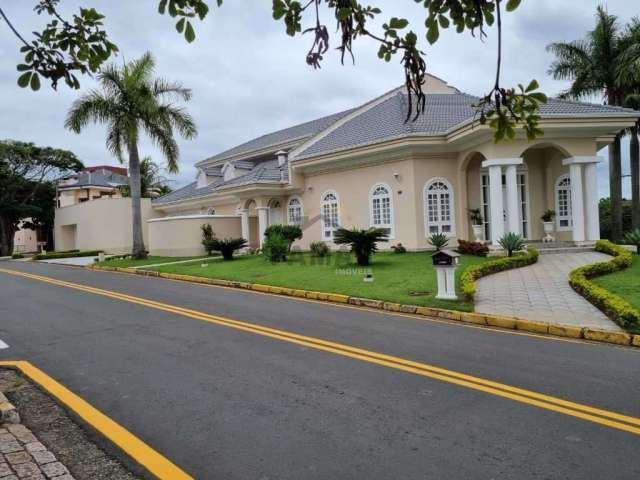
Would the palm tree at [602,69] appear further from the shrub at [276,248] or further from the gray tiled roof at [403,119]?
the shrub at [276,248]

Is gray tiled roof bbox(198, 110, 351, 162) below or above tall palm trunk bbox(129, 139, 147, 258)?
above

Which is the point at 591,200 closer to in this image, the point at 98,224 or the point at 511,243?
the point at 511,243

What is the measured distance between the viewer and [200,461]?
3.47 m

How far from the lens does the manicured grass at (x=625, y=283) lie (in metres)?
9.20

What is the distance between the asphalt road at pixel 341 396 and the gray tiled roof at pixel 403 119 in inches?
492

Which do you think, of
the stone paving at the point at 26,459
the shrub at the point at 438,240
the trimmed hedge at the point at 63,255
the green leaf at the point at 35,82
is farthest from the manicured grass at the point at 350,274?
the trimmed hedge at the point at 63,255

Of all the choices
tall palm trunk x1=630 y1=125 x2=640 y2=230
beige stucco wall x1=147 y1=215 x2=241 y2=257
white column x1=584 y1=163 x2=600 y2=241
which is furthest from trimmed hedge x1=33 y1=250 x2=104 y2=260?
tall palm trunk x1=630 y1=125 x2=640 y2=230

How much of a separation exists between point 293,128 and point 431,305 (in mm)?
27284

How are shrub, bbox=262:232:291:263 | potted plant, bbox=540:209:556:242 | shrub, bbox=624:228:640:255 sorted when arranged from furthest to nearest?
potted plant, bbox=540:209:556:242 < shrub, bbox=262:232:291:263 < shrub, bbox=624:228:640:255

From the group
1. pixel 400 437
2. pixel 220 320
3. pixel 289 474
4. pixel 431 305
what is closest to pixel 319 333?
pixel 220 320

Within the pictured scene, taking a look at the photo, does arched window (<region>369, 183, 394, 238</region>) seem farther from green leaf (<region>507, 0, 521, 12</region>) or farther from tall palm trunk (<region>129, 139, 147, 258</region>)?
green leaf (<region>507, 0, 521, 12</region>)

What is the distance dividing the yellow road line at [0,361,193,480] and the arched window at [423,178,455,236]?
1610 cm

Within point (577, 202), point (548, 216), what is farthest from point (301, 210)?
point (577, 202)

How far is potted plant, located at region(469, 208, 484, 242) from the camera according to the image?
18.4m
